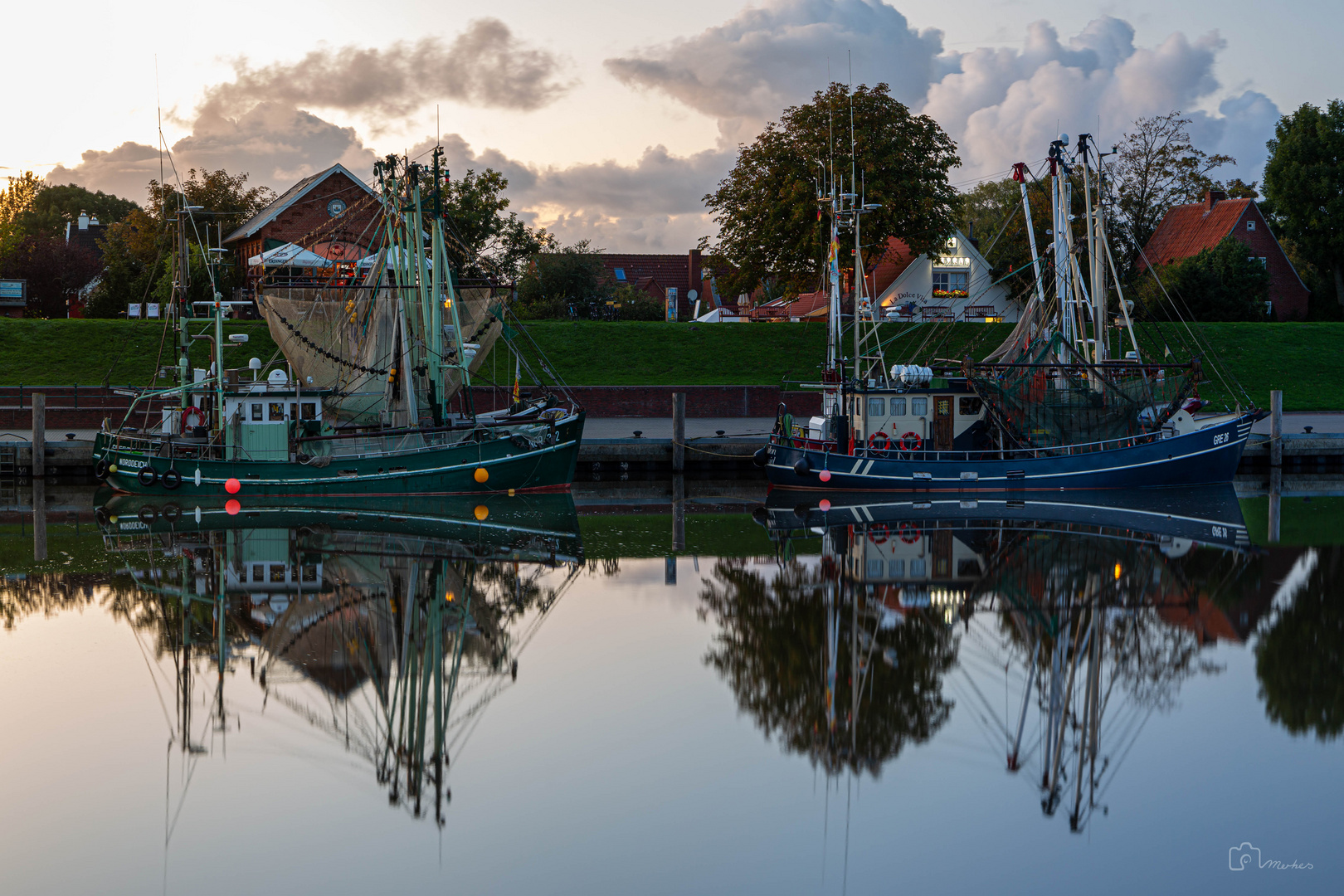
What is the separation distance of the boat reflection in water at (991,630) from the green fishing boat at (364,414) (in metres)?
7.51

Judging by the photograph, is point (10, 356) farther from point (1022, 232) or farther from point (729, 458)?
point (1022, 232)

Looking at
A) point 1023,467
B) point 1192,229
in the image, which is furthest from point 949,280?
point 1023,467

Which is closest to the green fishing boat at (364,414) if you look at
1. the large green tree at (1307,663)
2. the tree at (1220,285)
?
the large green tree at (1307,663)

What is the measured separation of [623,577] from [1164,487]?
50.7 ft

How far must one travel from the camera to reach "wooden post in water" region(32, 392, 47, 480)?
2858 centimetres

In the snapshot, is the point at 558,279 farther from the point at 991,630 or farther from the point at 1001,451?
the point at 991,630

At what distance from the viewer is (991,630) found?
13500mm

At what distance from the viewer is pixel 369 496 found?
25797 millimetres

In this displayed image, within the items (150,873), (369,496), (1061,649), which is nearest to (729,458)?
(369,496)

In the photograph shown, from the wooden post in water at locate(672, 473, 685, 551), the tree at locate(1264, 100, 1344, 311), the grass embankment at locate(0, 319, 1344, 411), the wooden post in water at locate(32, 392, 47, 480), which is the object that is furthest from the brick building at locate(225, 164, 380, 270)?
the tree at locate(1264, 100, 1344, 311)

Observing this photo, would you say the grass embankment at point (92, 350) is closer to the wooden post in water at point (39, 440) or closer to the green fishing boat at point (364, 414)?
the wooden post in water at point (39, 440)

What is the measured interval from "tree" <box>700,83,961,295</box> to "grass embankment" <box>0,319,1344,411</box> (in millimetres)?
2952

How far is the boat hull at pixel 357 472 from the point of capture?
25.7 m

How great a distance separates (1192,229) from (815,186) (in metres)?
24.2
